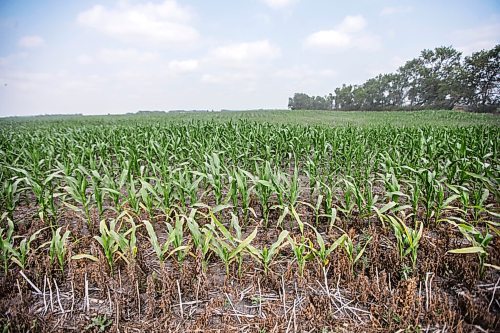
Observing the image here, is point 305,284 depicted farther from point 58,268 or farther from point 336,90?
point 336,90

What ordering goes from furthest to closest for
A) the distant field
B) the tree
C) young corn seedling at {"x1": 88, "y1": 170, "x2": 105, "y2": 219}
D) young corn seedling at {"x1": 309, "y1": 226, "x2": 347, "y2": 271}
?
the tree
the distant field
young corn seedling at {"x1": 88, "y1": 170, "x2": 105, "y2": 219}
young corn seedling at {"x1": 309, "y1": 226, "x2": 347, "y2": 271}

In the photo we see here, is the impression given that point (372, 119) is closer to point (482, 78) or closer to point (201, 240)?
point (201, 240)

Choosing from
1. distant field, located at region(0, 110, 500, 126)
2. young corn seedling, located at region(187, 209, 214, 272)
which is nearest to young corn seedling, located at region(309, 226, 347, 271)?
young corn seedling, located at region(187, 209, 214, 272)

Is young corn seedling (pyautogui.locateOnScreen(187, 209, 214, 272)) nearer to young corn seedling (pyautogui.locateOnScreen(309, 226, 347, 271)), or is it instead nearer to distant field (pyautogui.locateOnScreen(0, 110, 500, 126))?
young corn seedling (pyautogui.locateOnScreen(309, 226, 347, 271))

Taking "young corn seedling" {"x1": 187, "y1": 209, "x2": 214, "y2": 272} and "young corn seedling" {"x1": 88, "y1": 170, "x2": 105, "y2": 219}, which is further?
"young corn seedling" {"x1": 88, "y1": 170, "x2": 105, "y2": 219}

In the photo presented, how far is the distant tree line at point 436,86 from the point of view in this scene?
147 ft

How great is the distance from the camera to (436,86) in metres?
54.0

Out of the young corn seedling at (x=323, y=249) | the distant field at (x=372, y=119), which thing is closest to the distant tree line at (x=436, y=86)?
the distant field at (x=372, y=119)

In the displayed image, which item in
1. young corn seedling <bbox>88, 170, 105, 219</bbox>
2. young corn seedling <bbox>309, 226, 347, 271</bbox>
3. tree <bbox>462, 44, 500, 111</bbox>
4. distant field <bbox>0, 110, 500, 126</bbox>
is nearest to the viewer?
young corn seedling <bbox>309, 226, 347, 271</bbox>

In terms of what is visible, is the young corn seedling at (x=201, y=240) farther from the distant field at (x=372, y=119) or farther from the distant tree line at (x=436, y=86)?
the distant tree line at (x=436, y=86)

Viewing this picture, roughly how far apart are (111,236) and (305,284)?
1540 millimetres

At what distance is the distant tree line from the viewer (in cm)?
4481

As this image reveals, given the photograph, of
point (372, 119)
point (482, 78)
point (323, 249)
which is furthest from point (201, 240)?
point (482, 78)

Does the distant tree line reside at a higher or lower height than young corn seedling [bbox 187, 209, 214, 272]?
higher
